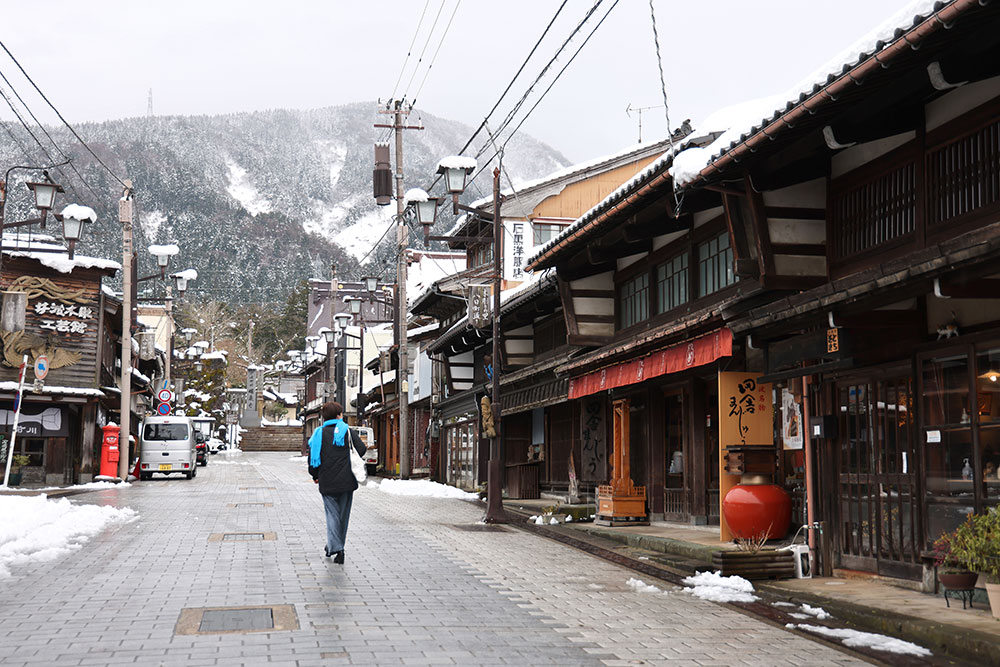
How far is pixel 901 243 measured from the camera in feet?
36.3

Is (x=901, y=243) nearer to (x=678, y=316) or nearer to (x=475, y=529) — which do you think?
(x=678, y=316)

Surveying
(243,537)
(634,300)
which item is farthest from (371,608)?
(634,300)

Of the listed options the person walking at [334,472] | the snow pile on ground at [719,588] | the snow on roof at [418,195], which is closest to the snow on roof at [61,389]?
the snow on roof at [418,195]

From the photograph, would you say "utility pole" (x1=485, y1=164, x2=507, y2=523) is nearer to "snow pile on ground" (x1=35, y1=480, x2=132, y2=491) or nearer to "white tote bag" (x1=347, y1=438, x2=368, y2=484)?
"white tote bag" (x1=347, y1=438, x2=368, y2=484)

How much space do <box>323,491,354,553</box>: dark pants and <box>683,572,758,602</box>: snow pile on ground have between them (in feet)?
14.5

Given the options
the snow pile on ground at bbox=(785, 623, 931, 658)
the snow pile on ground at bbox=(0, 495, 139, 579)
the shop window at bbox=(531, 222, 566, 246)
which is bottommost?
the snow pile on ground at bbox=(785, 623, 931, 658)

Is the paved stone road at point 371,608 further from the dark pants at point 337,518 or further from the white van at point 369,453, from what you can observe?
the white van at point 369,453

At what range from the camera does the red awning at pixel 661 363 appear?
1470cm

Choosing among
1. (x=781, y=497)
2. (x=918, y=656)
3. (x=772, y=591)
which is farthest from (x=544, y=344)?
(x=918, y=656)

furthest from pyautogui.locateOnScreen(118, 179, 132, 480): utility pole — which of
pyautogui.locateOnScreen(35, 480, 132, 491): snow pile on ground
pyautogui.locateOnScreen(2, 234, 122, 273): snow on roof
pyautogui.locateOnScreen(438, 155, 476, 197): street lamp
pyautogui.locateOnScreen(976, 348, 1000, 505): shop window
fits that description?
pyautogui.locateOnScreen(976, 348, 1000, 505): shop window

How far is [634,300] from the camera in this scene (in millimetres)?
21234

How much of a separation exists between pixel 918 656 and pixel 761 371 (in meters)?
7.94

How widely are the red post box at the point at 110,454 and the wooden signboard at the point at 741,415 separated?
27.9m

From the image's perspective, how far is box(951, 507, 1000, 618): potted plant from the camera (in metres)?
8.66
